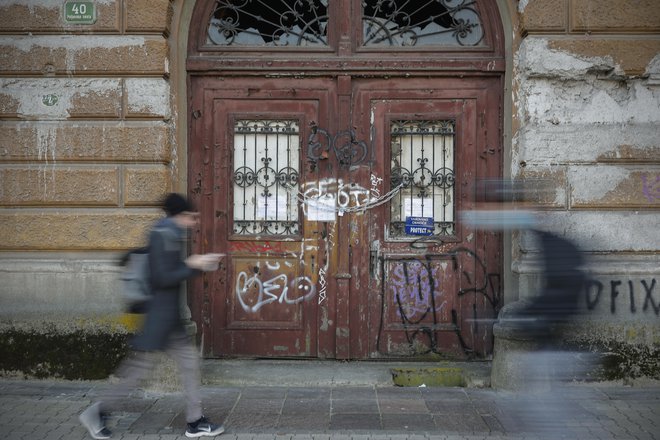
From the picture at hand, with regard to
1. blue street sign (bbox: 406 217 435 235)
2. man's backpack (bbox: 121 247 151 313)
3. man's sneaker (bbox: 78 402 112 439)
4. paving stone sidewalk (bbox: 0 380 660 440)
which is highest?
blue street sign (bbox: 406 217 435 235)

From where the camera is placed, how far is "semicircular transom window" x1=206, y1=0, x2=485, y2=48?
7.08m

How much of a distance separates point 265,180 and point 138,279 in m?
2.28

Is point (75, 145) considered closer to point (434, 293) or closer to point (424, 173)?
point (424, 173)

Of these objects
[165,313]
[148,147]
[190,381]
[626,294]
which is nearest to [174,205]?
[165,313]

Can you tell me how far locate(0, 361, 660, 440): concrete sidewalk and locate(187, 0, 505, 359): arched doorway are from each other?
60 cm

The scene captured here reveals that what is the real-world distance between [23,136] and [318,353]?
3456 mm

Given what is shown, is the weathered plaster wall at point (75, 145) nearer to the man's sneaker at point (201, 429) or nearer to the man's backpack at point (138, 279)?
the man's backpack at point (138, 279)

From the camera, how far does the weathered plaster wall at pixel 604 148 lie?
649 cm

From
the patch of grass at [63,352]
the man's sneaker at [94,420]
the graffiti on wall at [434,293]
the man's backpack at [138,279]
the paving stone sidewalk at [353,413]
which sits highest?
the man's backpack at [138,279]

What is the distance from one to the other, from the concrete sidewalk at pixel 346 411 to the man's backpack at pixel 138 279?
3.46ft

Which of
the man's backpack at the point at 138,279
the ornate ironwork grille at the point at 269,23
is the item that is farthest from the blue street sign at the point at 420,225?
the man's backpack at the point at 138,279

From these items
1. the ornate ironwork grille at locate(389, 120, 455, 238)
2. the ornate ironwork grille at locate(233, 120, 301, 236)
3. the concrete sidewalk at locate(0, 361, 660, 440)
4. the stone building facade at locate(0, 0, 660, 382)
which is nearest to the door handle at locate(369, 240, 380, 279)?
the ornate ironwork grille at locate(389, 120, 455, 238)

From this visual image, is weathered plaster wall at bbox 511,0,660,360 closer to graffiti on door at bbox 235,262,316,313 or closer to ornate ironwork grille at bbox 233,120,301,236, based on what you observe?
graffiti on door at bbox 235,262,316,313

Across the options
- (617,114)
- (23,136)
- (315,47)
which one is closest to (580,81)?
(617,114)
